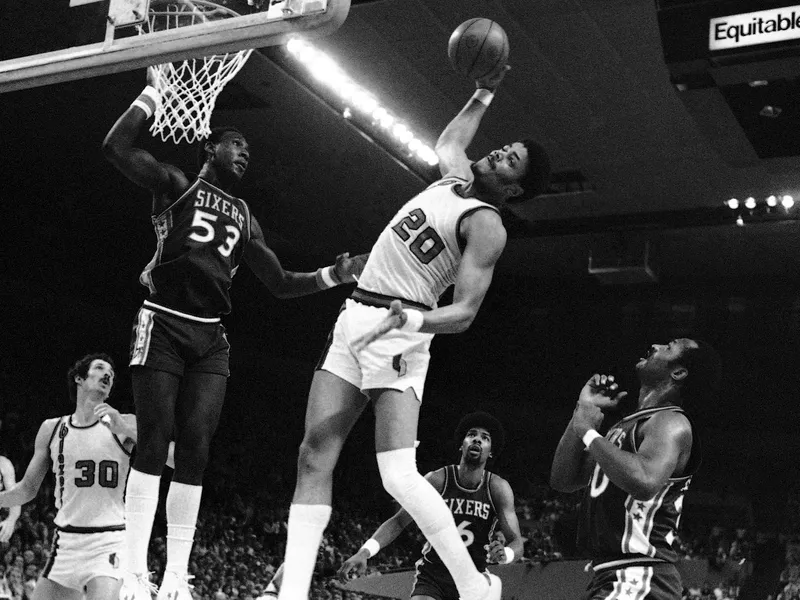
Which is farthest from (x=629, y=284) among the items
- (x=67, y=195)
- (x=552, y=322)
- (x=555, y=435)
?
(x=67, y=195)

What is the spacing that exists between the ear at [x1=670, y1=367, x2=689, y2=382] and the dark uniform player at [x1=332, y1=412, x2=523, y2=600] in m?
2.70

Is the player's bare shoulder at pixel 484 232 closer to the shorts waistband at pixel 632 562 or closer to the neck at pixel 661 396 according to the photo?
the neck at pixel 661 396

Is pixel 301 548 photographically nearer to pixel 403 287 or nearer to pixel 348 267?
pixel 403 287

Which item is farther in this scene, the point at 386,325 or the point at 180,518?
the point at 180,518

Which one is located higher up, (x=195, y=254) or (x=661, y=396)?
(x=195, y=254)

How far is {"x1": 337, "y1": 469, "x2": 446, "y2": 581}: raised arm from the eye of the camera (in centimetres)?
606

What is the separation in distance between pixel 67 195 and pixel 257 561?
6.33 m

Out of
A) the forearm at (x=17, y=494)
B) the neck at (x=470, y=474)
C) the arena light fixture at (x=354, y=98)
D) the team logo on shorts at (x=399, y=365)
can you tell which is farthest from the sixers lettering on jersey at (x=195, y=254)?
the arena light fixture at (x=354, y=98)

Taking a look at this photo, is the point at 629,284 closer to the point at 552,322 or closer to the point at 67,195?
the point at 552,322

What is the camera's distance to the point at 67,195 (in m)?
15.7

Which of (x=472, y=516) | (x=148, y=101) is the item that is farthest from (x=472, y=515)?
(x=148, y=101)

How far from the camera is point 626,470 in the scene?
14.1 feet

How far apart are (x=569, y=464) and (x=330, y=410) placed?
125 centimetres

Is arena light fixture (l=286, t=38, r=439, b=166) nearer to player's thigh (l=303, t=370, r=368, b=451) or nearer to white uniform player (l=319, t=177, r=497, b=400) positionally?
white uniform player (l=319, t=177, r=497, b=400)
